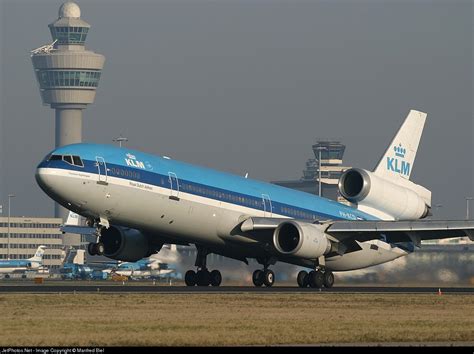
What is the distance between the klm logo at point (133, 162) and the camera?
4897cm

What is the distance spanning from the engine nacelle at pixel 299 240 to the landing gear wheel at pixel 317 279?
1.48 meters

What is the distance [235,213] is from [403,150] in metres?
15.3

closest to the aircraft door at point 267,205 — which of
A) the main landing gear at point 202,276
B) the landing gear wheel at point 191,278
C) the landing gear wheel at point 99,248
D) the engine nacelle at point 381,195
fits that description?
the main landing gear at point 202,276

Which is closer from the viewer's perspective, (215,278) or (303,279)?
(303,279)

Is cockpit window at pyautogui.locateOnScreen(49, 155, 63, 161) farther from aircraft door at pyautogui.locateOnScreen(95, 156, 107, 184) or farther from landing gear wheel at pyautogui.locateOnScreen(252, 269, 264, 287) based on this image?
landing gear wheel at pyautogui.locateOnScreen(252, 269, 264, 287)

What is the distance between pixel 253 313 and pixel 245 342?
9.00m

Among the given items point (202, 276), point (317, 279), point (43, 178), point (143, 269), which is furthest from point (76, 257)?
point (43, 178)

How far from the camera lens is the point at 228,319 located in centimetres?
3272

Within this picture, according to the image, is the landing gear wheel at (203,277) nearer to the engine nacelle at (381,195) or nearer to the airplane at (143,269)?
the engine nacelle at (381,195)

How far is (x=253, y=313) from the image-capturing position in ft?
116

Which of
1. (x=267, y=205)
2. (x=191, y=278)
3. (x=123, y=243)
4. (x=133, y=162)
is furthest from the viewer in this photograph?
(x=191, y=278)

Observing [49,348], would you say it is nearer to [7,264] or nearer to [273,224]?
[273,224]

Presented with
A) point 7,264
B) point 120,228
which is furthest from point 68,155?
point 7,264

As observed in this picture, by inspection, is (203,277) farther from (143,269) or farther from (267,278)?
(143,269)
